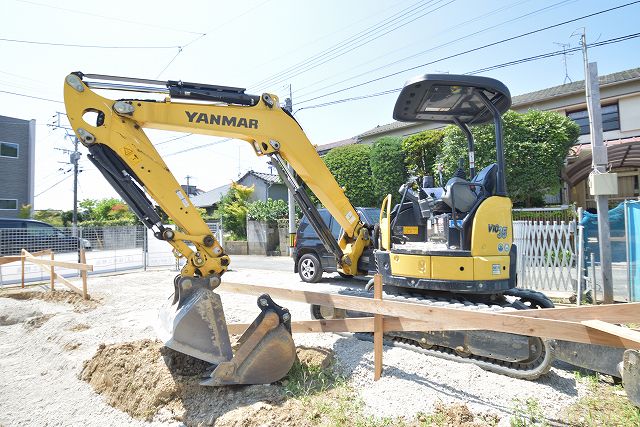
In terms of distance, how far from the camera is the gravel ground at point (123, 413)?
342 centimetres

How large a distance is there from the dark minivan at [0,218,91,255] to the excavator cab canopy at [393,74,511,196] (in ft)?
36.8

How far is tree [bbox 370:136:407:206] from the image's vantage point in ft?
55.6

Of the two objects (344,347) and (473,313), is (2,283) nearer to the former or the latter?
(344,347)

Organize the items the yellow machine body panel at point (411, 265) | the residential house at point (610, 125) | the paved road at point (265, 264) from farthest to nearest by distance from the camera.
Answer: the residential house at point (610, 125) < the paved road at point (265, 264) < the yellow machine body panel at point (411, 265)

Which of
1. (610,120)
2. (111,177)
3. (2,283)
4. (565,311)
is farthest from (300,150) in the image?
(610,120)

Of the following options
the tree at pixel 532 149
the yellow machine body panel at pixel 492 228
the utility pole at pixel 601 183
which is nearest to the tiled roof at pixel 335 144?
the tree at pixel 532 149

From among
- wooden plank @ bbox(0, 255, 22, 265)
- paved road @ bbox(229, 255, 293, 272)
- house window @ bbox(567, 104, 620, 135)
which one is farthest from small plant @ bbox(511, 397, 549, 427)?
house window @ bbox(567, 104, 620, 135)

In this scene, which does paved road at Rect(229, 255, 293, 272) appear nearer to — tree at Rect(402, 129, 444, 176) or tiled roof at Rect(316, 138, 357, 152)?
tree at Rect(402, 129, 444, 176)

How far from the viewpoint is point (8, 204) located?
23656 millimetres

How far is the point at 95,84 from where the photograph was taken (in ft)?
13.8

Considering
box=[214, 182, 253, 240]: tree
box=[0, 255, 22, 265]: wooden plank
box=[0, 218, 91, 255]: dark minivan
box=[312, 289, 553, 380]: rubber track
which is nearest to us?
box=[312, 289, 553, 380]: rubber track

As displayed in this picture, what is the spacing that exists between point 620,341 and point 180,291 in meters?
3.75

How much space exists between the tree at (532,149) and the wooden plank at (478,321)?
10683 millimetres

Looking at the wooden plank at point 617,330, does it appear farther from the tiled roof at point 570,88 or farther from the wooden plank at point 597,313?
the tiled roof at point 570,88
